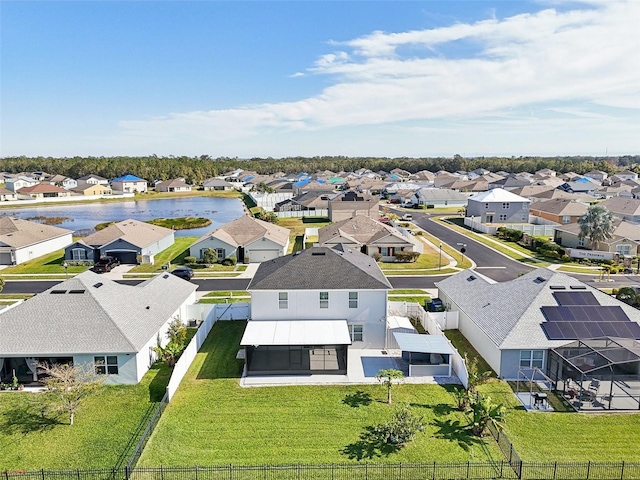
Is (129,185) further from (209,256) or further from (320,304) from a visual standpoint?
(320,304)

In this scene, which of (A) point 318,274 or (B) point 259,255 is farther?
(B) point 259,255

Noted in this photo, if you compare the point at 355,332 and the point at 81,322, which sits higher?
the point at 81,322

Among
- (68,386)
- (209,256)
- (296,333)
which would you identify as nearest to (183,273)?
(209,256)

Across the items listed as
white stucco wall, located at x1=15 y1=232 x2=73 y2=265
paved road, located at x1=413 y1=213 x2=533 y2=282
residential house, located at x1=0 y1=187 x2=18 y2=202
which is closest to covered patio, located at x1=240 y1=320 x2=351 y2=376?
paved road, located at x1=413 y1=213 x2=533 y2=282

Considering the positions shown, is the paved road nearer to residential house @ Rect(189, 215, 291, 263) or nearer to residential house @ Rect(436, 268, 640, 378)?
residential house @ Rect(436, 268, 640, 378)

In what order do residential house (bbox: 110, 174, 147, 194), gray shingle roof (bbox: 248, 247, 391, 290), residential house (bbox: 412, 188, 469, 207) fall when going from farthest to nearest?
1. residential house (bbox: 110, 174, 147, 194)
2. residential house (bbox: 412, 188, 469, 207)
3. gray shingle roof (bbox: 248, 247, 391, 290)

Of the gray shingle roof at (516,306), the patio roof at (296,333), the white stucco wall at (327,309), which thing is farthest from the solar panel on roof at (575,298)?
the patio roof at (296,333)
